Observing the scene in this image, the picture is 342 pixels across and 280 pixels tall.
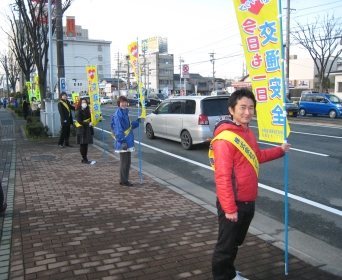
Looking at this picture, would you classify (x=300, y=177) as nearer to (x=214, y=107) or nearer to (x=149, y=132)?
(x=214, y=107)

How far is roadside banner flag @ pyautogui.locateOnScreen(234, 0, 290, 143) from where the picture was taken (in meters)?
3.55

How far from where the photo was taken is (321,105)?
26.2 m

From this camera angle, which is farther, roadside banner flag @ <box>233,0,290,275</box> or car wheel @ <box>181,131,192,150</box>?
car wheel @ <box>181,131,192,150</box>

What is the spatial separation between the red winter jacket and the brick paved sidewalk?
1.09 meters

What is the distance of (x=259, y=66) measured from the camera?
12.3 feet

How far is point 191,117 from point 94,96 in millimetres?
3104

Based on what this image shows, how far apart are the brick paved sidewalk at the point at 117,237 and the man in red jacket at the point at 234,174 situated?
685 mm

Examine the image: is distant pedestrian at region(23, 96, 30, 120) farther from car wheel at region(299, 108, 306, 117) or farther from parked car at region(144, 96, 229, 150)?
car wheel at region(299, 108, 306, 117)

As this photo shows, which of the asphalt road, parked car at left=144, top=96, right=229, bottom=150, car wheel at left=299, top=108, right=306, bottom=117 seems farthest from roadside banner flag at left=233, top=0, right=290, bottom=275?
car wheel at left=299, top=108, right=306, bottom=117

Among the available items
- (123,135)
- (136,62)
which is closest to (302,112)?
(136,62)

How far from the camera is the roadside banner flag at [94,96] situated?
9.97m

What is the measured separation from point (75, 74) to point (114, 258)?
8733cm

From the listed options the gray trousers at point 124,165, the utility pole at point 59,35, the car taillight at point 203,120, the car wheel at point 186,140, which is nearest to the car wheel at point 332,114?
the car wheel at point 186,140

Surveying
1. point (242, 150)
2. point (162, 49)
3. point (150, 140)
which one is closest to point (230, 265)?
point (242, 150)
